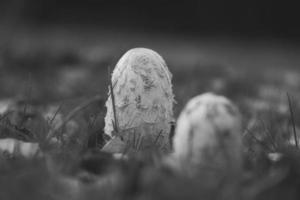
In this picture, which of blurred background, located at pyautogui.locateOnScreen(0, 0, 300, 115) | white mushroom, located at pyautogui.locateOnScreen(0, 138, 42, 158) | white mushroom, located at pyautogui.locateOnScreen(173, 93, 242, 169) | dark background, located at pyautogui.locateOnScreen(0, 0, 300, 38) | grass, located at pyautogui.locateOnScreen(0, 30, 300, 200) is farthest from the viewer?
dark background, located at pyautogui.locateOnScreen(0, 0, 300, 38)

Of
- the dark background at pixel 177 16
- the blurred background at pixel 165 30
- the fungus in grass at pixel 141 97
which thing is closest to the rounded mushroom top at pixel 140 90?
the fungus in grass at pixel 141 97

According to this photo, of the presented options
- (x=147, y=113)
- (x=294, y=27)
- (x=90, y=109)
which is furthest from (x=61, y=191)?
(x=294, y=27)

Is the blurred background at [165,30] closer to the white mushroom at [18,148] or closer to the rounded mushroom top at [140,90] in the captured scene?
the rounded mushroom top at [140,90]

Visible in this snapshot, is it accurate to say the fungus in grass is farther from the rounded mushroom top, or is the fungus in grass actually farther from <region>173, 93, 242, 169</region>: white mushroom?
<region>173, 93, 242, 169</region>: white mushroom

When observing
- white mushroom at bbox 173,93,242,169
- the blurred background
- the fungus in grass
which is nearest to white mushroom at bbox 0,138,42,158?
the fungus in grass

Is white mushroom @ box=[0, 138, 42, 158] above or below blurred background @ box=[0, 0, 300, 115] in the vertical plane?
below

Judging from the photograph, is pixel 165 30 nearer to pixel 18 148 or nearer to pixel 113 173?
pixel 18 148
